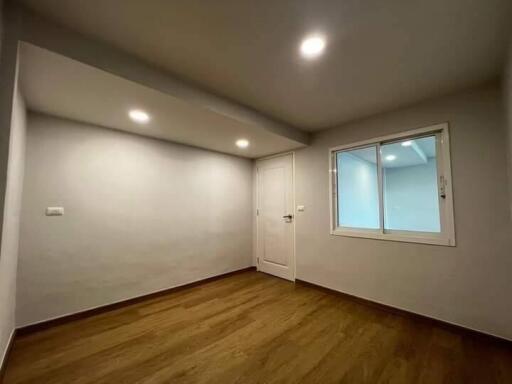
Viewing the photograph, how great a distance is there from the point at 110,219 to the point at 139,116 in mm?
1295

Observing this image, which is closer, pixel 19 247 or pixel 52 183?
pixel 19 247

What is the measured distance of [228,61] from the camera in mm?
1810

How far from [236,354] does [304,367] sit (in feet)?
1.82

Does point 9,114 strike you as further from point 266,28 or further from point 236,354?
point 236,354

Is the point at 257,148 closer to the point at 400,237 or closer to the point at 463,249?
the point at 400,237

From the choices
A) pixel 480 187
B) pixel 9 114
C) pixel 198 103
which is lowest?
pixel 480 187

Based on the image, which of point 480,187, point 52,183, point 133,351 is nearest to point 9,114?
point 52,183

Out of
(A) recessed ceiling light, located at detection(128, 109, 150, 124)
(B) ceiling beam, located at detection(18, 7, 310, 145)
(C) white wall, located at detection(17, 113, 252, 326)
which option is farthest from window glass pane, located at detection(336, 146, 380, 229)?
(A) recessed ceiling light, located at detection(128, 109, 150, 124)

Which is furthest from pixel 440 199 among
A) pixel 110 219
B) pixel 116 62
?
pixel 110 219

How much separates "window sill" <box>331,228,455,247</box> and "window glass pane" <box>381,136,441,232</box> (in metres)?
0.10

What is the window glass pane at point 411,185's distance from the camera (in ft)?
8.11

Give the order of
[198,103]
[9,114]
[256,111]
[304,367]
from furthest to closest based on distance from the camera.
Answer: [256,111]
[198,103]
[304,367]
[9,114]

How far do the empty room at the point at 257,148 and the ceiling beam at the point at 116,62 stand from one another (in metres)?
0.01

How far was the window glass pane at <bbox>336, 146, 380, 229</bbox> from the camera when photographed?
9.57 feet
